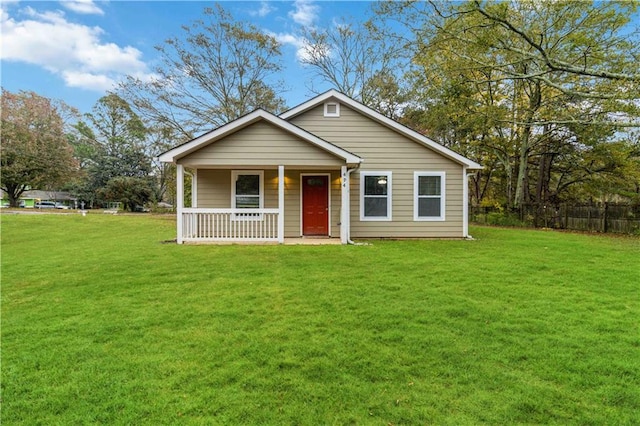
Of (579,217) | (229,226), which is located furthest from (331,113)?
(579,217)

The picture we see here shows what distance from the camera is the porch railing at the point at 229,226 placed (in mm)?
10525

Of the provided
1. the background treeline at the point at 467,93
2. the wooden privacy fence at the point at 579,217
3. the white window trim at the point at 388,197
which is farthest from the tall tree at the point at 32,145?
the wooden privacy fence at the point at 579,217

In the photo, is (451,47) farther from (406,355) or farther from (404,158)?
(406,355)

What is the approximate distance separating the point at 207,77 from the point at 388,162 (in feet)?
52.5

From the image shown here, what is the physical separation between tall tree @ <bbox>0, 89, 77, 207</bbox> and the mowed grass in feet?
112

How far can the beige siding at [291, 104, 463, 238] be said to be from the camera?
1172 cm

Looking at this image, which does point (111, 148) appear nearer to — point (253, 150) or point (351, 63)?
point (351, 63)

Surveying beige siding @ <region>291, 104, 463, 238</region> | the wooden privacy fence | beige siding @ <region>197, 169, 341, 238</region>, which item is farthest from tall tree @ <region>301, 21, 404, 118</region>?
beige siding @ <region>197, 169, 341, 238</region>

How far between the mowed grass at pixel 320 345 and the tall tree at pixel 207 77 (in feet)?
57.4

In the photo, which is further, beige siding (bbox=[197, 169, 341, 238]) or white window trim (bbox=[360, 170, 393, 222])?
white window trim (bbox=[360, 170, 393, 222])

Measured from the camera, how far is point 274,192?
11.6 meters

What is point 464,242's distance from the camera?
10852mm

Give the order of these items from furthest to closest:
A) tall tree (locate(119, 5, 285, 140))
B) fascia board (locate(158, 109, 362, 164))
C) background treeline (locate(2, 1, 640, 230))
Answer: tall tree (locate(119, 5, 285, 140)), background treeline (locate(2, 1, 640, 230)), fascia board (locate(158, 109, 362, 164))

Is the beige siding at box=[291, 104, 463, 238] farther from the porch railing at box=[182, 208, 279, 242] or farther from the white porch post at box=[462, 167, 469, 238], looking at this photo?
the porch railing at box=[182, 208, 279, 242]
